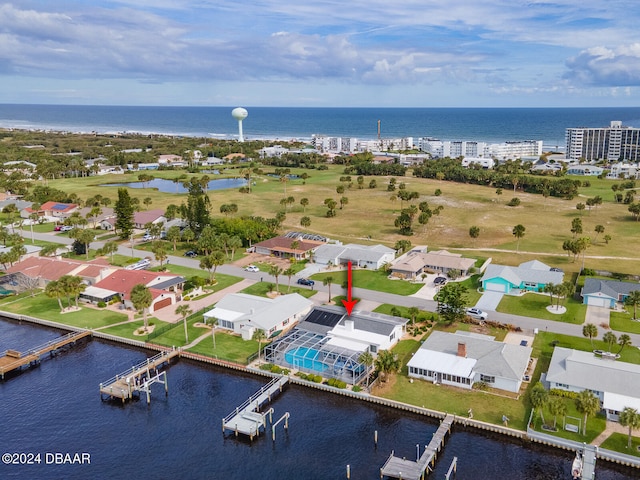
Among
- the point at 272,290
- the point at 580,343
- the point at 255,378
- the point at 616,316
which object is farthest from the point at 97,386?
the point at 616,316

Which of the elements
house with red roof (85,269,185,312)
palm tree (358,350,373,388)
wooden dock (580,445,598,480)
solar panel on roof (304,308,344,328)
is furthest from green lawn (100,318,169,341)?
wooden dock (580,445,598,480)

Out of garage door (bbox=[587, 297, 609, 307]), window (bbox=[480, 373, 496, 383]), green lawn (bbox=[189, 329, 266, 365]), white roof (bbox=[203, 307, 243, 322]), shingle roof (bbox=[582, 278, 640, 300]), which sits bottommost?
green lawn (bbox=[189, 329, 266, 365])

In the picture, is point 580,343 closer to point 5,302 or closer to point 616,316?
point 616,316

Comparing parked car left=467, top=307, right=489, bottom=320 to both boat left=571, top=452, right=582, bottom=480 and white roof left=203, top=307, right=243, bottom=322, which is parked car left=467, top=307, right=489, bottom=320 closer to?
boat left=571, top=452, right=582, bottom=480

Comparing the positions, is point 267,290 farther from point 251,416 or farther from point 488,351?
point 488,351

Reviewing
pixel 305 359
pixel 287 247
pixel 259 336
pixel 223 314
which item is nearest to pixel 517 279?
pixel 305 359


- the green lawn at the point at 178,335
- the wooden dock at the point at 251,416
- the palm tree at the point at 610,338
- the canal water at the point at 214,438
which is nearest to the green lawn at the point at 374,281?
the green lawn at the point at 178,335
